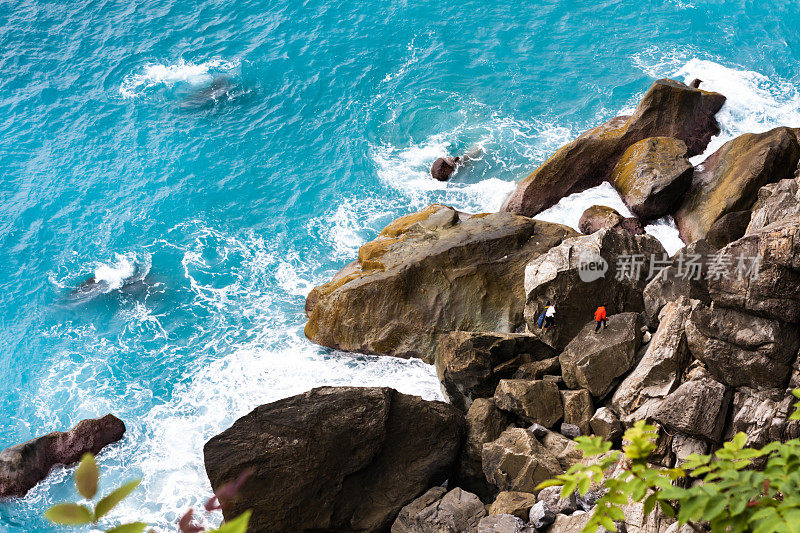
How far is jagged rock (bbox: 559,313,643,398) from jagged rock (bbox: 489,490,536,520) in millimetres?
A: 4302

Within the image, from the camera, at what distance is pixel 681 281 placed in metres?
19.4

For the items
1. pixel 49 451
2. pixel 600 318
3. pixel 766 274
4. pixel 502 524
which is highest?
pixel 766 274

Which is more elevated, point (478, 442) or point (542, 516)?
point (542, 516)

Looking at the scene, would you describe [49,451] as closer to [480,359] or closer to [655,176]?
[480,359]

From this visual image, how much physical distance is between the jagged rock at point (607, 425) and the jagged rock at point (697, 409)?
191 centimetres

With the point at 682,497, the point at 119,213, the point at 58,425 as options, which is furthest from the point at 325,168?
the point at 682,497

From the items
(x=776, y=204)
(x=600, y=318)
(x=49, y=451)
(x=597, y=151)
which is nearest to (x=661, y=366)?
(x=600, y=318)

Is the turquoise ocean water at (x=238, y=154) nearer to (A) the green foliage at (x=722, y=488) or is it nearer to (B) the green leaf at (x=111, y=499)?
(A) the green foliage at (x=722, y=488)

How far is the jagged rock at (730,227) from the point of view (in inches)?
878

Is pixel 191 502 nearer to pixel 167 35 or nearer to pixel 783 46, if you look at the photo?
pixel 167 35

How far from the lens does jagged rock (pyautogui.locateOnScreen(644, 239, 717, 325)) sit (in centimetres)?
1883

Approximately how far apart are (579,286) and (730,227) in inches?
264

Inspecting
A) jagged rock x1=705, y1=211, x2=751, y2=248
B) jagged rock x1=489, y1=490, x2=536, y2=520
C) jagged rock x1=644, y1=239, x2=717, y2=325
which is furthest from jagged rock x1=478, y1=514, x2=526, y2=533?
jagged rock x1=705, y1=211, x2=751, y2=248

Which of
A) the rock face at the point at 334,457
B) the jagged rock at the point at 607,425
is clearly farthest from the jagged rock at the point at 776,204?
the rock face at the point at 334,457
